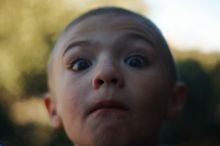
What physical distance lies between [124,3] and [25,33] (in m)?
0.51

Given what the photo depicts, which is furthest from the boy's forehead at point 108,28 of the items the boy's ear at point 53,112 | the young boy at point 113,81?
the boy's ear at point 53,112

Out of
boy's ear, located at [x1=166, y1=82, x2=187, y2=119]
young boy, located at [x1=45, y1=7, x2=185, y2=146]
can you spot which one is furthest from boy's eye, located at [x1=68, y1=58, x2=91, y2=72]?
boy's ear, located at [x1=166, y1=82, x2=187, y2=119]

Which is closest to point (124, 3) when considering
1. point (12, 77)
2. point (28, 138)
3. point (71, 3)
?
point (71, 3)

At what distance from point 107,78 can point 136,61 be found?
0.08m

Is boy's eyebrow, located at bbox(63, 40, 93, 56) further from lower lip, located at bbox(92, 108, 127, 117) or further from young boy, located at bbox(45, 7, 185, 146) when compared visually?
lower lip, located at bbox(92, 108, 127, 117)

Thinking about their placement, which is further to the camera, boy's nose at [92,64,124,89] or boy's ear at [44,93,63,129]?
boy's ear at [44,93,63,129]

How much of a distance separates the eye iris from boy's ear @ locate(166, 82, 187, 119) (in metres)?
0.15

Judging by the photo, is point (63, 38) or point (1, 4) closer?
point (63, 38)

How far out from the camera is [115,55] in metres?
0.68

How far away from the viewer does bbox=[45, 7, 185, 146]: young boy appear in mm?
630

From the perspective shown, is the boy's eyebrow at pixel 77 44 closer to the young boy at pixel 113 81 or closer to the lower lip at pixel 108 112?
the young boy at pixel 113 81

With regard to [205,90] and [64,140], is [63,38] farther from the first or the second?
[205,90]

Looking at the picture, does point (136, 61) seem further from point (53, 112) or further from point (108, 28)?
point (53, 112)

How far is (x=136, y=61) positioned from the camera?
69 cm
